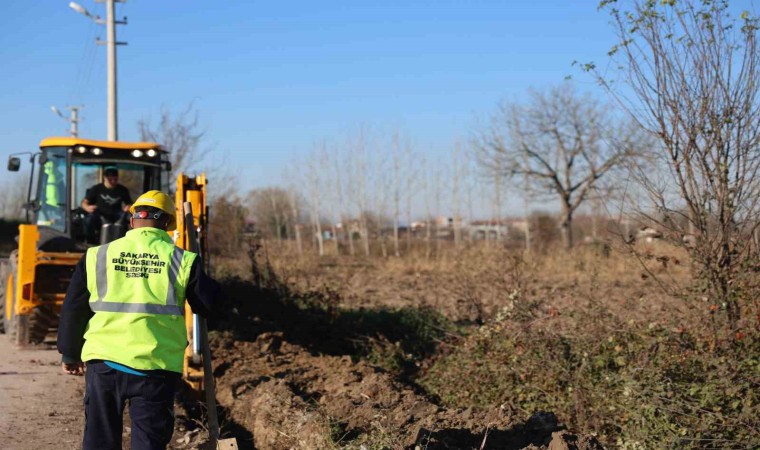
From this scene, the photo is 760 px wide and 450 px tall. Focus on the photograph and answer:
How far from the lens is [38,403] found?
8.84m

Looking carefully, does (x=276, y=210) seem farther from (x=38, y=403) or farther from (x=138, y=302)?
(x=138, y=302)

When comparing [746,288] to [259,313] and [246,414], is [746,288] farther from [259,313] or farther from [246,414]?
[259,313]

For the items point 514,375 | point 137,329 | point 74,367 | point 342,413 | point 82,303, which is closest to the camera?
point 137,329

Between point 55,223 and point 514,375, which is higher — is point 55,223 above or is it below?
above

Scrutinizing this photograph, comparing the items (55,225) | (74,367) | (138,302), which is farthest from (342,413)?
(55,225)

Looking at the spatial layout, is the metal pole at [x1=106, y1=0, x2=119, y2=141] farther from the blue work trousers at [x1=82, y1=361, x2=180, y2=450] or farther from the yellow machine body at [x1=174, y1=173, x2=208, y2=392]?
the blue work trousers at [x1=82, y1=361, x2=180, y2=450]

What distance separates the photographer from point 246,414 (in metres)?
8.34

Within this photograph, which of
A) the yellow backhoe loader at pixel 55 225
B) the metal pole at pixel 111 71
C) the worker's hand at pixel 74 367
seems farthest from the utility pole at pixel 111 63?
the worker's hand at pixel 74 367

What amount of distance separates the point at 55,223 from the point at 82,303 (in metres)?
8.21

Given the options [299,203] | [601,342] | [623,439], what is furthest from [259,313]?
[299,203]

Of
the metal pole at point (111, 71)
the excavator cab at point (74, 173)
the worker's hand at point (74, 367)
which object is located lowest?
the worker's hand at point (74, 367)

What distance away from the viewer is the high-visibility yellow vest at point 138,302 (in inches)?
186

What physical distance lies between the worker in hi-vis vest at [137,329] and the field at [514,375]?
1.27ft

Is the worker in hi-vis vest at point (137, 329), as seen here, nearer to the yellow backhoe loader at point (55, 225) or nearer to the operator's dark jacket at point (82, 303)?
the operator's dark jacket at point (82, 303)
